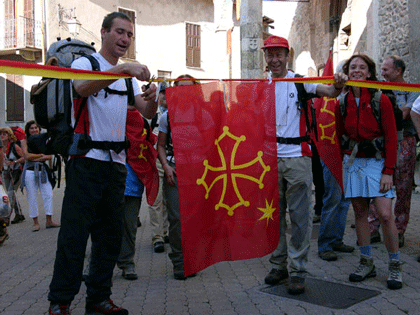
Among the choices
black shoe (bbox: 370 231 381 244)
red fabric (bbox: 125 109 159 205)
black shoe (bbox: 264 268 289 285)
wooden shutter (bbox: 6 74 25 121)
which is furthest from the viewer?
wooden shutter (bbox: 6 74 25 121)

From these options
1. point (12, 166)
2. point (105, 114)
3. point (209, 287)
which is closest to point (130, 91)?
point (105, 114)

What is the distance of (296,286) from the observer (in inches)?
176

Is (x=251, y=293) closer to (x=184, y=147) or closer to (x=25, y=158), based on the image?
(x=184, y=147)

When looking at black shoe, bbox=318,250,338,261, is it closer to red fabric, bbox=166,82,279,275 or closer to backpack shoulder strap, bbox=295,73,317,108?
red fabric, bbox=166,82,279,275

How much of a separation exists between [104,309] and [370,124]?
2.63m

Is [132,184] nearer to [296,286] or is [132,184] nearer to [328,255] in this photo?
[296,286]

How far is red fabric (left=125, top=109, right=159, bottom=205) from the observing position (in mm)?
5379

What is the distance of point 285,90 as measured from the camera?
4566 mm

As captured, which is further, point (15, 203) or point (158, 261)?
point (15, 203)

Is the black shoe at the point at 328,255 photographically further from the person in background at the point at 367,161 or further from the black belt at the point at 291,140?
the black belt at the point at 291,140

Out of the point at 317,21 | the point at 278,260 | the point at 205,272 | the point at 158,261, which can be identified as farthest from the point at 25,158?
the point at 317,21

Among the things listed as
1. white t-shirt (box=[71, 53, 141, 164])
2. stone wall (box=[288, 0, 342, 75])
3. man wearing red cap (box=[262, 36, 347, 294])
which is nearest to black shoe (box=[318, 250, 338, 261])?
man wearing red cap (box=[262, 36, 347, 294])

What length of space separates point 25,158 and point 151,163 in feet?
14.8

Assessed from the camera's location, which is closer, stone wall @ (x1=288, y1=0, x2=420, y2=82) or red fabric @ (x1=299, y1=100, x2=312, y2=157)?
red fabric @ (x1=299, y1=100, x2=312, y2=157)
